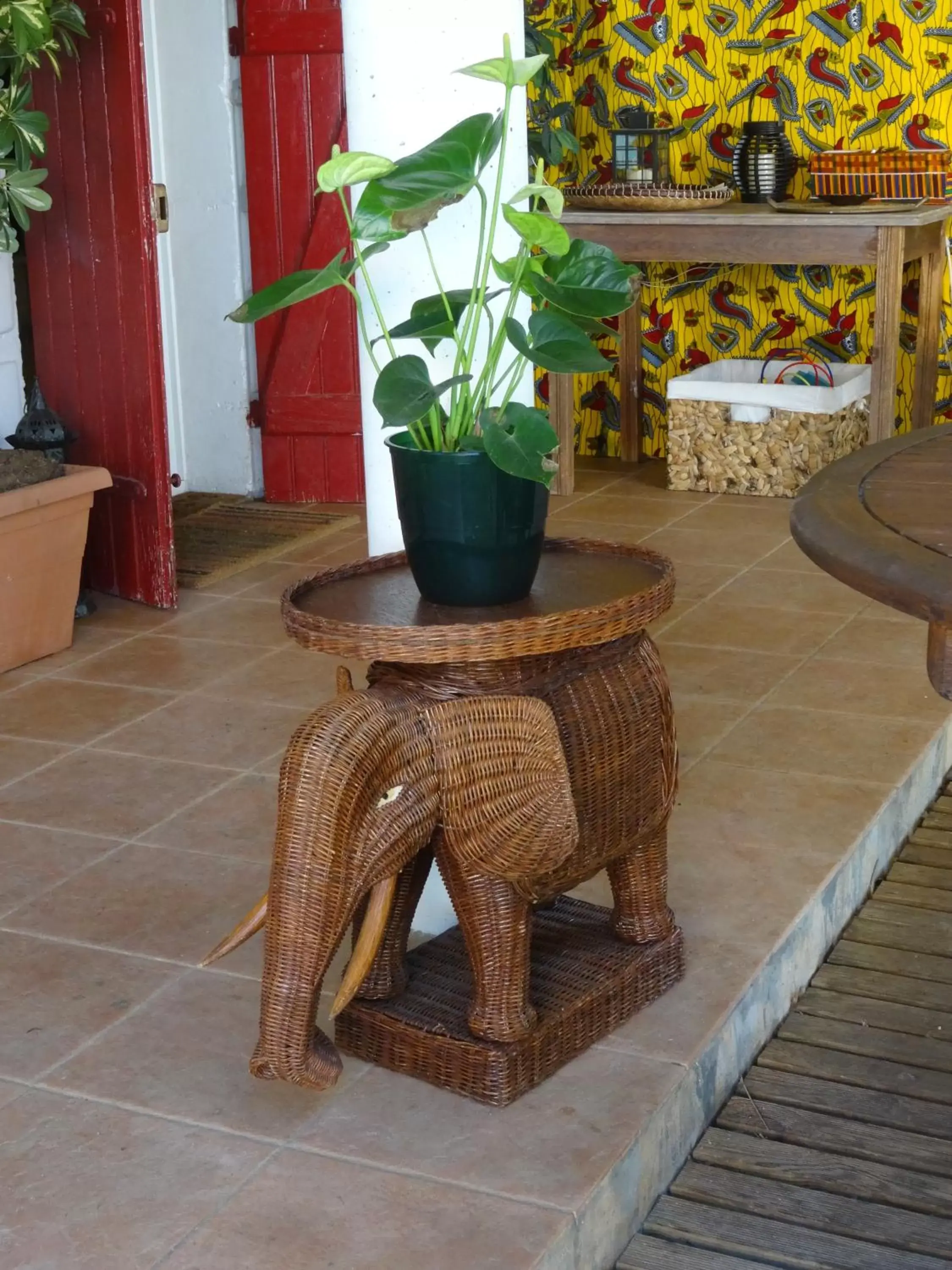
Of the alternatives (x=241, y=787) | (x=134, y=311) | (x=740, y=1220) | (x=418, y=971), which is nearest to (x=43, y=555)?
(x=134, y=311)

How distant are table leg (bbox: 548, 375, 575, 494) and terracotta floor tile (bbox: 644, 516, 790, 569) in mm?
540

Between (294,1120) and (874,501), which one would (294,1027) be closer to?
(294,1120)

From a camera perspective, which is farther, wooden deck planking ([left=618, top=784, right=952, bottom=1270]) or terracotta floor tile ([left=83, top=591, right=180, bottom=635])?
terracotta floor tile ([left=83, top=591, right=180, bottom=635])

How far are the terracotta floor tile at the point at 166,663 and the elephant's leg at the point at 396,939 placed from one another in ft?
5.59

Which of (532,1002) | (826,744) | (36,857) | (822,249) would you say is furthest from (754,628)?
(532,1002)

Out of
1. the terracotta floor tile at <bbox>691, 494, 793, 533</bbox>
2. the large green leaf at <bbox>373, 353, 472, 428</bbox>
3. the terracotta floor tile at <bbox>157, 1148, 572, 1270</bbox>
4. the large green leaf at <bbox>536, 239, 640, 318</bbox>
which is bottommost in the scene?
the terracotta floor tile at <bbox>157, 1148, 572, 1270</bbox>

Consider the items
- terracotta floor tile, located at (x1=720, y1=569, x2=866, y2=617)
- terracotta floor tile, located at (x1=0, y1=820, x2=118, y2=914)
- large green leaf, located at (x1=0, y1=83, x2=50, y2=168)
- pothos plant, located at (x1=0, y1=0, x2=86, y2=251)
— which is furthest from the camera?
terracotta floor tile, located at (x1=720, y1=569, x2=866, y2=617)

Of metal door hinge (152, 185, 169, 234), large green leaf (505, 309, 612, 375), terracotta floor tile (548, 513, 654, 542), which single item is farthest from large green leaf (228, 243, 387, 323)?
terracotta floor tile (548, 513, 654, 542)

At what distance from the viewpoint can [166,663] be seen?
4129mm

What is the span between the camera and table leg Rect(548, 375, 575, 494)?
5.72 metres

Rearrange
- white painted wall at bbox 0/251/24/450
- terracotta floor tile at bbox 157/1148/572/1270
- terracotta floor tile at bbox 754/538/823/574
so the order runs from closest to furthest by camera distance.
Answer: terracotta floor tile at bbox 157/1148/572/1270 < white painted wall at bbox 0/251/24/450 < terracotta floor tile at bbox 754/538/823/574

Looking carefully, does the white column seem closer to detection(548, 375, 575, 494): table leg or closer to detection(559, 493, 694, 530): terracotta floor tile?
detection(559, 493, 694, 530): terracotta floor tile

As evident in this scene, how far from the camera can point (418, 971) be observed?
243 cm

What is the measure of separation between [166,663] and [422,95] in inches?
81.1
